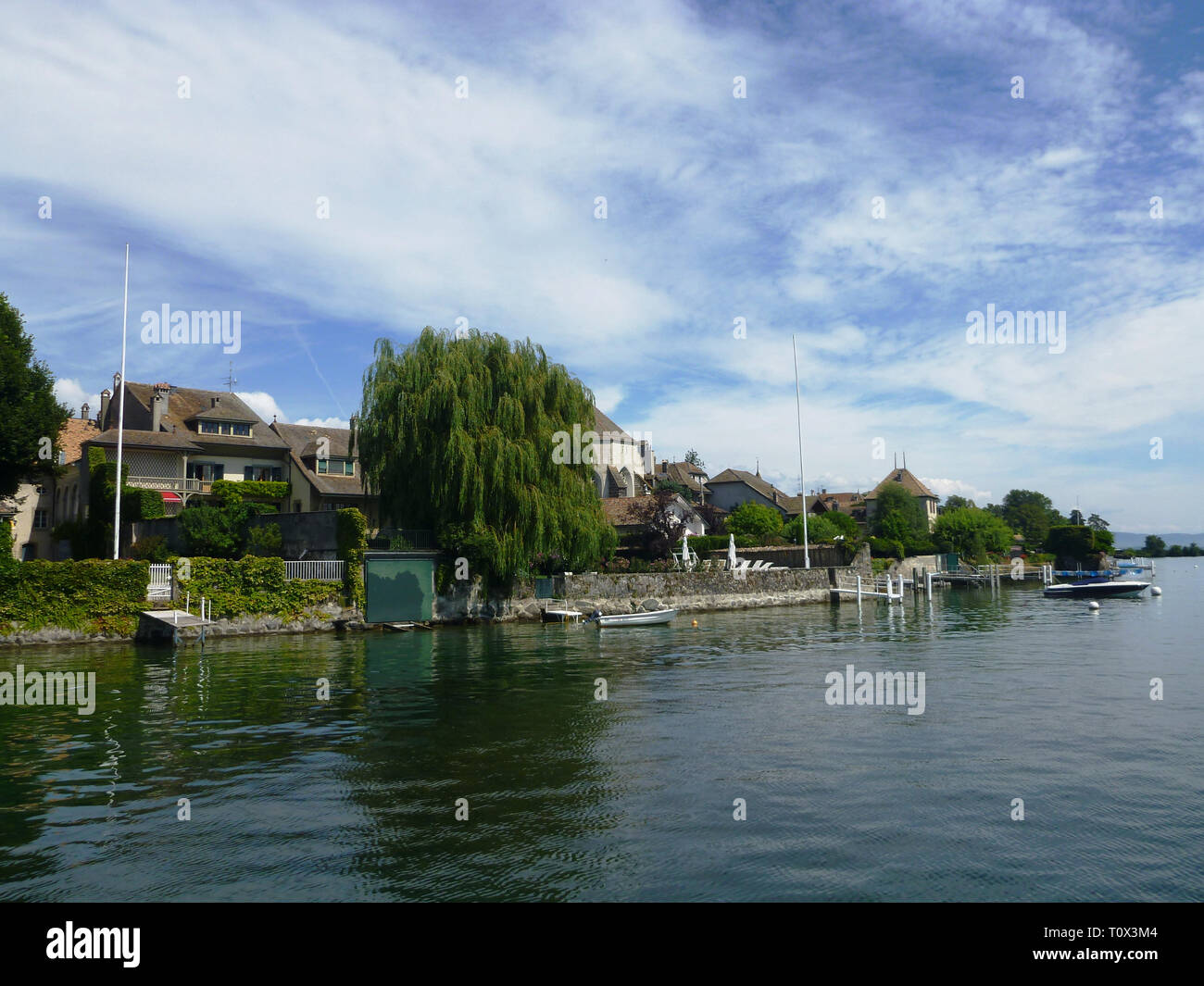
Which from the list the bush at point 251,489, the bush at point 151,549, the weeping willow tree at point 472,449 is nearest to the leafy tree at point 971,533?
the weeping willow tree at point 472,449

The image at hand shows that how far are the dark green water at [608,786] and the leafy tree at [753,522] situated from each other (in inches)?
2024

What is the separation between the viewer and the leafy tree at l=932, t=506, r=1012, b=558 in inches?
3868

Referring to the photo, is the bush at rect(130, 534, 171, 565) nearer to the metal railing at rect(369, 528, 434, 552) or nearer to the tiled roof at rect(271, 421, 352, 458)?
the metal railing at rect(369, 528, 434, 552)

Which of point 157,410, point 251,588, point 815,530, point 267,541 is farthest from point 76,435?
point 815,530

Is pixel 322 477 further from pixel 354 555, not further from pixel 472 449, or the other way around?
pixel 472 449

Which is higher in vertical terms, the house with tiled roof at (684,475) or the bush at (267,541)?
the house with tiled roof at (684,475)

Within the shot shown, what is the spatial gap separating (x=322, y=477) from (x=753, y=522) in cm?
3920

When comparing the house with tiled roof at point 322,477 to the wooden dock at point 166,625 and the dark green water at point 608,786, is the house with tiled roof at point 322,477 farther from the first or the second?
the dark green water at point 608,786

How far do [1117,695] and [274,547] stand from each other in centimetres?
3758

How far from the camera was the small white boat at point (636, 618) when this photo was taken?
41.6 metres

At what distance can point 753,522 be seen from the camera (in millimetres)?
76938

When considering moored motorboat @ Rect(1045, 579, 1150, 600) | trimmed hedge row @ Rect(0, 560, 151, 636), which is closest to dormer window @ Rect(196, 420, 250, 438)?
trimmed hedge row @ Rect(0, 560, 151, 636)

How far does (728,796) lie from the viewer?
11.6 meters

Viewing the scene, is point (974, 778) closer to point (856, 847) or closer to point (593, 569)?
point (856, 847)
